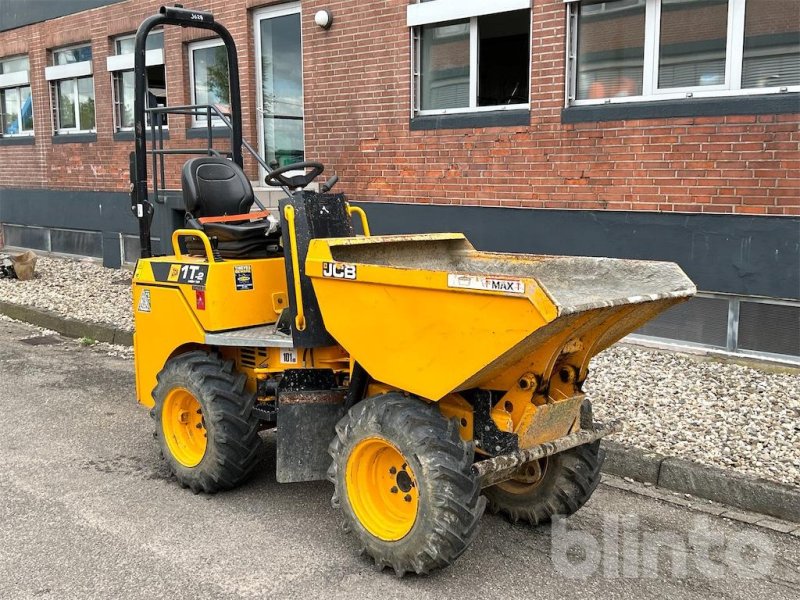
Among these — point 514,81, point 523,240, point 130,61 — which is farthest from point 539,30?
point 130,61

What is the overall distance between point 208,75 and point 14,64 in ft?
18.8

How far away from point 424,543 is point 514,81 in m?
5.80

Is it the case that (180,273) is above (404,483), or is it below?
above

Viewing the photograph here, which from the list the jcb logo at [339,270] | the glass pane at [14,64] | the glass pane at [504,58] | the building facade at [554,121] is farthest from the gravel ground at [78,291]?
the jcb logo at [339,270]

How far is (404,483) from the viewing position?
3.67 m

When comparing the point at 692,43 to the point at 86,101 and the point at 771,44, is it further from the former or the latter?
the point at 86,101

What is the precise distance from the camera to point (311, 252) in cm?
387

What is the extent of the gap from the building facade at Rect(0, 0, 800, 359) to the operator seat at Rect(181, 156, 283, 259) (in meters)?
3.38

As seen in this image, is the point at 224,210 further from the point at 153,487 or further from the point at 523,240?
the point at 523,240

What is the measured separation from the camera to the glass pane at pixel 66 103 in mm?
13828

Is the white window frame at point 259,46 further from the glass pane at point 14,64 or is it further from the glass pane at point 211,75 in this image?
the glass pane at point 14,64

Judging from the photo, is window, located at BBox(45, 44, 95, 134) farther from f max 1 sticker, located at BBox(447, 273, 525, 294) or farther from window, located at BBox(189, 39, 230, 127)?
f max 1 sticker, located at BBox(447, 273, 525, 294)

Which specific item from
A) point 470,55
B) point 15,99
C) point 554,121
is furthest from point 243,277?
point 15,99

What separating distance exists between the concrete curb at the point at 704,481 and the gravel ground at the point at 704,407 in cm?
13
